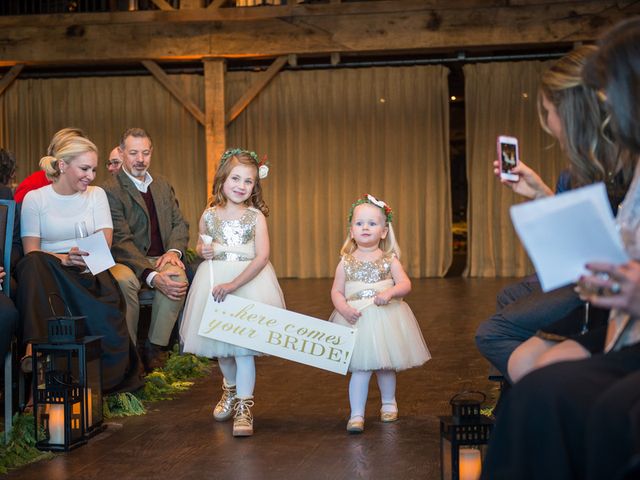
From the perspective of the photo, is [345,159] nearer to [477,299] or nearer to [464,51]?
[464,51]

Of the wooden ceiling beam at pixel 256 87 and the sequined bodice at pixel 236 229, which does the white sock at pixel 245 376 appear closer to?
the sequined bodice at pixel 236 229

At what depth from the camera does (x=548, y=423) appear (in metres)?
1.73

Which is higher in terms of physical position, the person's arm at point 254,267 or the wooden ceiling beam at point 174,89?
the wooden ceiling beam at point 174,89

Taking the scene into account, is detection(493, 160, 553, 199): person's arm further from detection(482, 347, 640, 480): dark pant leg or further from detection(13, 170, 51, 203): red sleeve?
detection(13, 170, 51, 203): red sleeve

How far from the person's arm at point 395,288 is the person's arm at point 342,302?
11cm

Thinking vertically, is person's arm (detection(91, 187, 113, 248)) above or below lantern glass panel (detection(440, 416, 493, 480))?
above

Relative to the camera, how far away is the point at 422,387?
4656mm

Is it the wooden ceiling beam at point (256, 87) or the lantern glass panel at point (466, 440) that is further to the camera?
the wooden ceiling beam at point (256, 87)

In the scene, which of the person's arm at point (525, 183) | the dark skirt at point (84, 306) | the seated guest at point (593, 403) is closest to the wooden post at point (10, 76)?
the dark skirt at point (84, 306)

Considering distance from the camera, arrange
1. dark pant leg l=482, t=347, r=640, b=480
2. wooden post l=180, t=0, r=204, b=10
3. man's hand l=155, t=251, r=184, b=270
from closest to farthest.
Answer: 1. dark pant leg l=482, t=347, r=640, b=480
2. man's hand l=155, t=251, r=184, b=270
3. wooden post l=180, t=0, r=204, b=10

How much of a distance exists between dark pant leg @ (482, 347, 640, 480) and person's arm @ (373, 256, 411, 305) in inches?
76.4

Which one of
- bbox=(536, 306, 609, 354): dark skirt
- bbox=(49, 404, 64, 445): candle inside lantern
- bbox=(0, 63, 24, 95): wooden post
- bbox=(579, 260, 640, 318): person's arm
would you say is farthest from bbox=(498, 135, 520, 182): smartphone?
bbox=(0, 63, 24, 95): wooden post

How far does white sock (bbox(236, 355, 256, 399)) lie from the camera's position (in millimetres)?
3865

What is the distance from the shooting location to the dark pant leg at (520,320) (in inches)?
104
